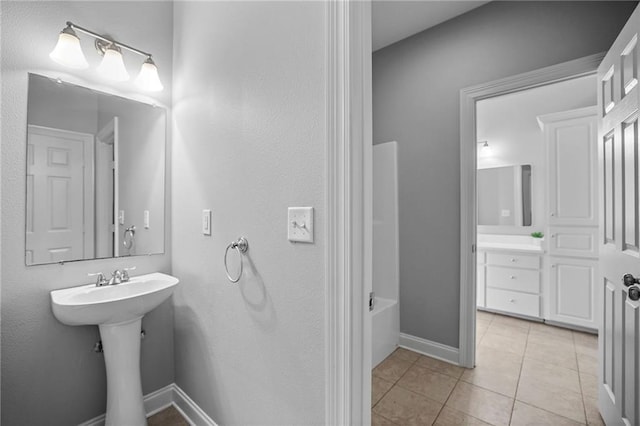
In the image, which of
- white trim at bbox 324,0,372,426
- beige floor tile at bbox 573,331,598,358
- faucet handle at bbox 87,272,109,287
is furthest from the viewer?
beige floor tile at bbox 573,331,598,358

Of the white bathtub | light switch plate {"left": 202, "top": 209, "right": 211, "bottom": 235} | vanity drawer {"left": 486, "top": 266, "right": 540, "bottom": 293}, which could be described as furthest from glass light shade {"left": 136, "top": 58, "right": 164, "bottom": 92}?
vanity drawer {"left": 486, "top": 266, "right": 540, "bottom": 293}

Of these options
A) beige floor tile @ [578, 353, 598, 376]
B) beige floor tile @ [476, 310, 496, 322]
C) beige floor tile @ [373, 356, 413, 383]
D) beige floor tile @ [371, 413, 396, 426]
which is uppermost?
beige floor tile @ [578, 353, 598, 376]

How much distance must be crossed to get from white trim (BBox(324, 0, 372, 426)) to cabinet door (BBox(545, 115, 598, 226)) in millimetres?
3147

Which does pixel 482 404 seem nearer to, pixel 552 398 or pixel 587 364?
pixel 552 398

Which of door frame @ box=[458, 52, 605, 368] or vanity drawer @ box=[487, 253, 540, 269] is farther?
vanity drawer @ box=[487, 253, 540, 269]

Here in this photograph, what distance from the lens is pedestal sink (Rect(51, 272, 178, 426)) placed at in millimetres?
1301

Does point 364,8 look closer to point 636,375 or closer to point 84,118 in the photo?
point 84,118

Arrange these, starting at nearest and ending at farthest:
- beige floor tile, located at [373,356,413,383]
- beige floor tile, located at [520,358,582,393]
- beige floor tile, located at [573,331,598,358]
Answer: beige floor tile, located at [520,358,582,393] → beige floor tile, located at [373,356,413,383] → beige floor tile, located at [573,331,598,358]

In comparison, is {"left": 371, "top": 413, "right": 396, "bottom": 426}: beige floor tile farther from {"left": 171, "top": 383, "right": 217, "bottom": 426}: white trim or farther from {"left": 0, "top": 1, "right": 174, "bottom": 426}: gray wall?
{"left": 0, "top": 1, "right": 174, "bottom": 426}: gray wall

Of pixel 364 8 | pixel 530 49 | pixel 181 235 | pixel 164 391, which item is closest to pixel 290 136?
pixel 364 8

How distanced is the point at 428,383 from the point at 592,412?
0.90 m

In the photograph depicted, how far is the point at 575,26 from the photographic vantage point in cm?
180

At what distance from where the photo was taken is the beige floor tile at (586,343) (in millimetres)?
2469

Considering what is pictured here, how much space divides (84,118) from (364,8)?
1.48m
